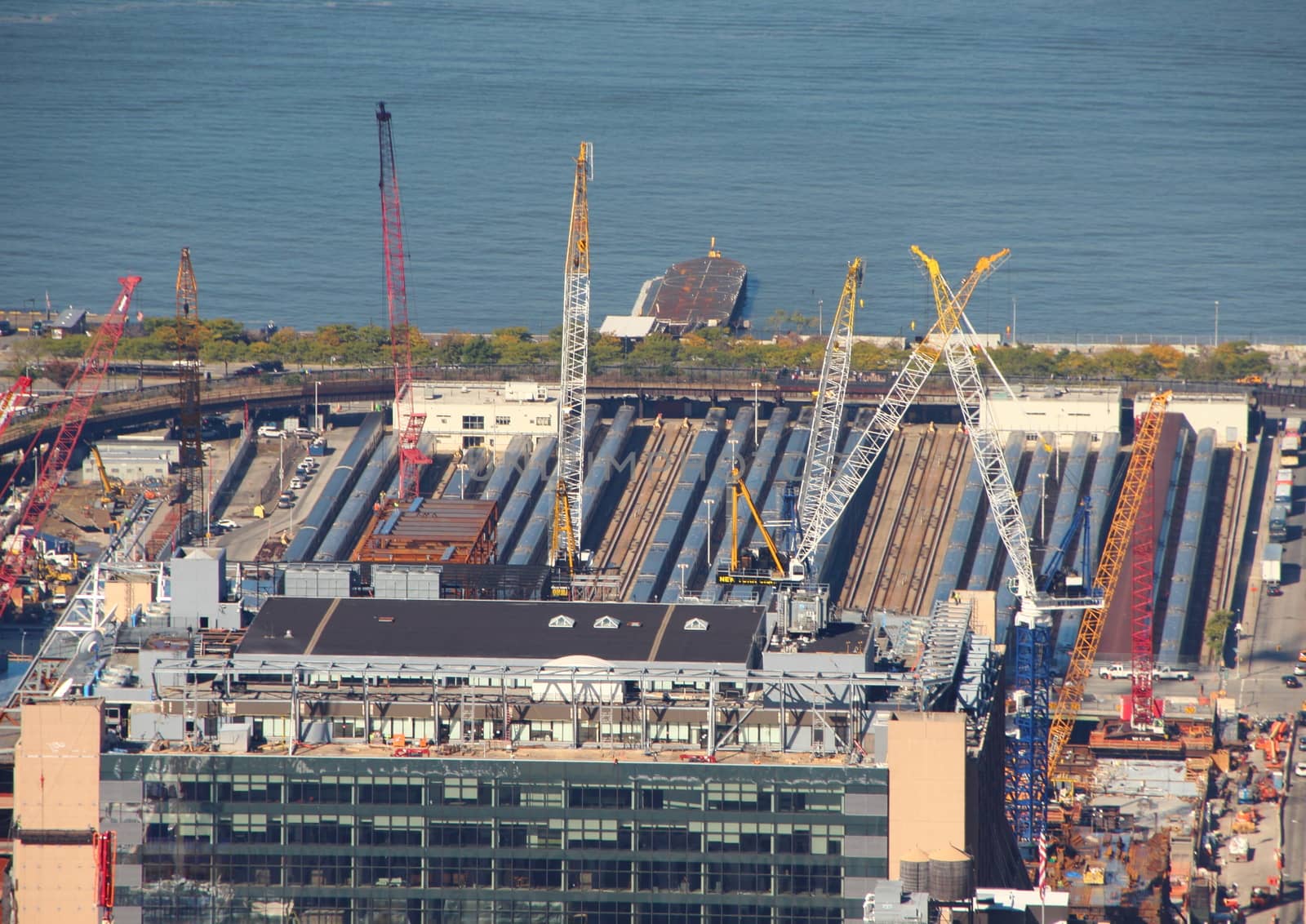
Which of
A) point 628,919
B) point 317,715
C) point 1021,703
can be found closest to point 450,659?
point 317,715

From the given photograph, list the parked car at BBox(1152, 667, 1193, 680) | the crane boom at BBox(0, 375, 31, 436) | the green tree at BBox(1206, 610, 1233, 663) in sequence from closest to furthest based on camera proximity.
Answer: the parked car at BBox(1152, 667, 1193, 680) → the green tree at BBox(1206, 610, 1233, 663) → the crane boom at BBox(0, 375, 31, 436)

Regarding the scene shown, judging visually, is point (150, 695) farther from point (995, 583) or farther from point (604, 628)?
point (995, 583)

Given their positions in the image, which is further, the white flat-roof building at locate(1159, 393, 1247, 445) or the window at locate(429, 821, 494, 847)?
the white flat-roof building at locate(1159, 393, 1247, 445)

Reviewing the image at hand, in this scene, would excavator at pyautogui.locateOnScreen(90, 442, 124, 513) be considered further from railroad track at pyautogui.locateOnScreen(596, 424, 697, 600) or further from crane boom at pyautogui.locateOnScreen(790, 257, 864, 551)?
crane boom at pyautogui.locateOnScreen(790, 257, 864, 551)

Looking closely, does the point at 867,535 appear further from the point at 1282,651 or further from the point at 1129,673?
the point at 1282,651

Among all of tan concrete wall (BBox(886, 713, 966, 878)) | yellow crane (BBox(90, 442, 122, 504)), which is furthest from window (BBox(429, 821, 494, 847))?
yellow crane (BBox(90, 442, 122, 504))

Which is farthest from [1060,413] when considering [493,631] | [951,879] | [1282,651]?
[951,879]
